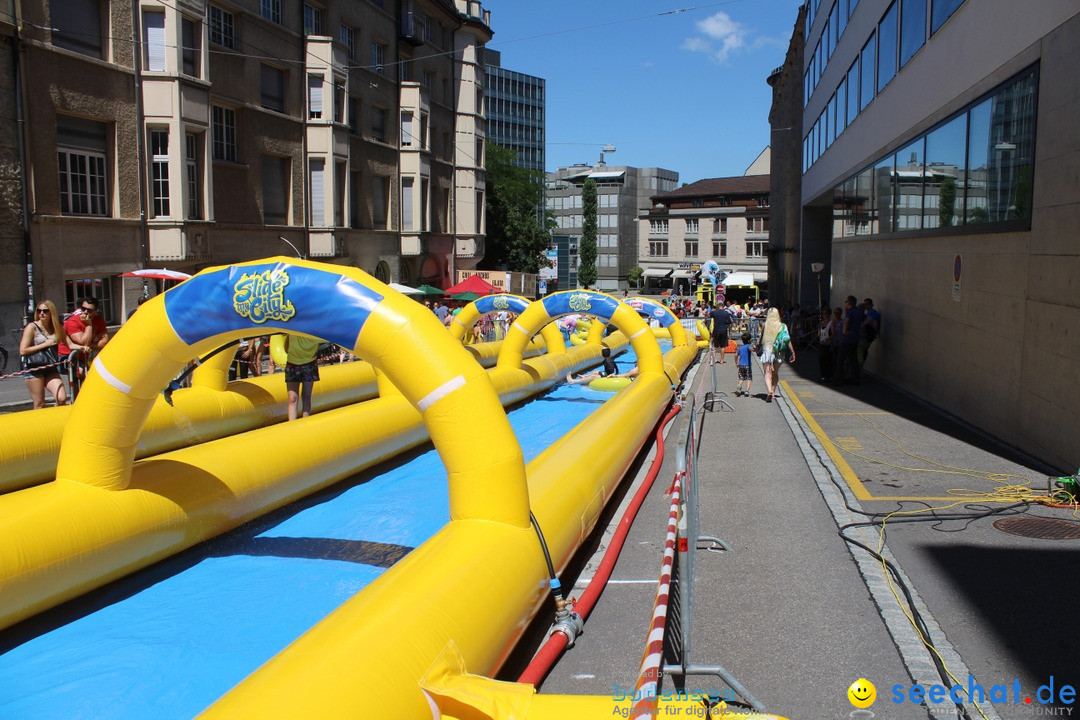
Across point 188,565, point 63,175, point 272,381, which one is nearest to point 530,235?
point 63,175

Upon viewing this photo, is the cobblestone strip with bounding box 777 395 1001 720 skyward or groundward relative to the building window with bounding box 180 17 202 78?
groundward

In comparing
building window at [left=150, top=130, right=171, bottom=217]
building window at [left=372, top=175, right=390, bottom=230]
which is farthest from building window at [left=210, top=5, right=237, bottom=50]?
building window at [left=372, top=175, right=390, bottom=230]

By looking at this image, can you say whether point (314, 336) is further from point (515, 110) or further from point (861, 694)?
point (515, 110)

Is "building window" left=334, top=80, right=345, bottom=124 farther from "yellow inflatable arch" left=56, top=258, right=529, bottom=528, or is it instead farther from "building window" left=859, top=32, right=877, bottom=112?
"yellow inflatable arch" left=56, top=258, right=529, bottom=528

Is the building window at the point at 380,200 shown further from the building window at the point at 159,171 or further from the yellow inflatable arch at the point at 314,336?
the yellow inflatable arch at the point at 314,336

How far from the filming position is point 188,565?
665cm

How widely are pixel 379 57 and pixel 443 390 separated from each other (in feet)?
93.8

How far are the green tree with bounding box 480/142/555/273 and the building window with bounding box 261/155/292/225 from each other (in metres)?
29.2

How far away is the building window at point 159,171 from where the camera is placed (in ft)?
62.4

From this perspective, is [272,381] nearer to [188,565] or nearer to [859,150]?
[188,565]

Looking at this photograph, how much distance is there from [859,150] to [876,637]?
18500mm

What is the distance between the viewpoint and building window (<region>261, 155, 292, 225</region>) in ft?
78.8

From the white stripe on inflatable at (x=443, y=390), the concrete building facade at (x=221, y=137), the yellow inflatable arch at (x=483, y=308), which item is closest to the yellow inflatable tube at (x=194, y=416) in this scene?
the white stripe on inflatable at (x=443, y=390)

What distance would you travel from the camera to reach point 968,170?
12219 mm
